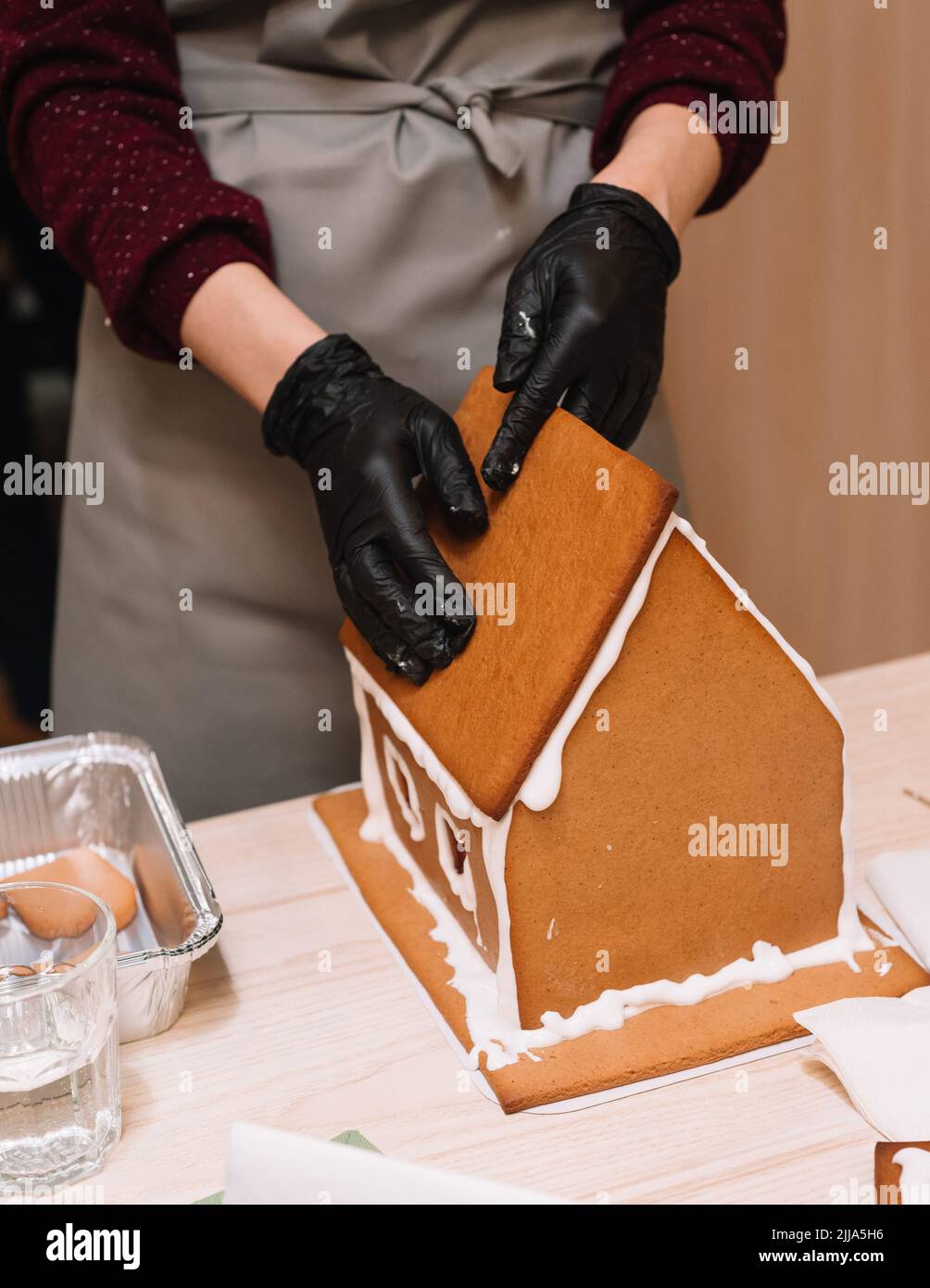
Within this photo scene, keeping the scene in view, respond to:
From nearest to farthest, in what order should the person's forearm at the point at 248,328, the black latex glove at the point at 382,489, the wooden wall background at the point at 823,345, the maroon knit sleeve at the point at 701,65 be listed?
1. the black latex glove at the point at 382,489
2. the person's forearm at the point at 248,328
3. the maroon knit sleeve at the point at 701,65
4. the wooden wall background at the point at 823,345

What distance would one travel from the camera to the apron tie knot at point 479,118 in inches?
46.3

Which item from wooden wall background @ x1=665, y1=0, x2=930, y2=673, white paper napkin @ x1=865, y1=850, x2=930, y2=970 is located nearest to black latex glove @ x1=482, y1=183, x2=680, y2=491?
white paper napkin @ x1=865, y1=850, x2=930, y2=970

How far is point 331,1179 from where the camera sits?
1.85ft

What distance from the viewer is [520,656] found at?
79 cm

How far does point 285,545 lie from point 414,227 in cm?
34

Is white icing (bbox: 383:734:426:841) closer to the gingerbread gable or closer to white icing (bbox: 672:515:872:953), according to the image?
the gingerbread gable

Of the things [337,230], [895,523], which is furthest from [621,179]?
[895,523]

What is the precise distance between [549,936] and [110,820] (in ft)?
1.39

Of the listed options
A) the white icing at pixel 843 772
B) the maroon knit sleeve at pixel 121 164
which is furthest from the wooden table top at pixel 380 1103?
the maroon knit sleeve at pixel 121 164

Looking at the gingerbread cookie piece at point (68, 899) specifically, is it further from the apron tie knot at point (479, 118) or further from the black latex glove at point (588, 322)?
the apron tie knot at point (479, 118)

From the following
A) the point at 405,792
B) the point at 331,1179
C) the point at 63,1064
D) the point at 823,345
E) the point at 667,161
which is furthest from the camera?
the point at 823,345

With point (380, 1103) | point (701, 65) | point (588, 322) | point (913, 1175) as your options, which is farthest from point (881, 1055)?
point (701, 65)

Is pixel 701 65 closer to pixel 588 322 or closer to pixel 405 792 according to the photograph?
pixel 588 322

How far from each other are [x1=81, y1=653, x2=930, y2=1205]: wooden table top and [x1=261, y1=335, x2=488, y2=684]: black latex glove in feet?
0.76
